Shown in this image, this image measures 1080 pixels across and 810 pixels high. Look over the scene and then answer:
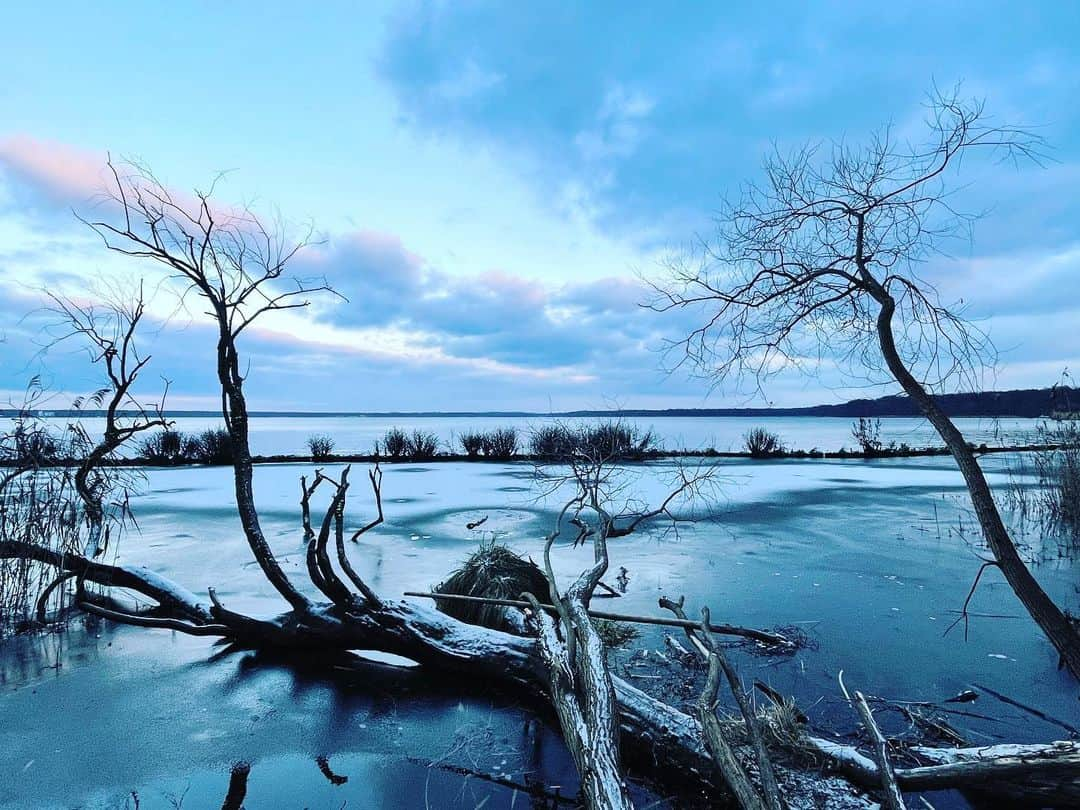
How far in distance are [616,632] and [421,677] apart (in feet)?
5.97

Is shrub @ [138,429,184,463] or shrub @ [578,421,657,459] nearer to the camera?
shrub @ [578,421,657,459]

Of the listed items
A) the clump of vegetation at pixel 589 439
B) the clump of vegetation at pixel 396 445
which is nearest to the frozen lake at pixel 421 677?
the clump of vegetation at pixel 589 439

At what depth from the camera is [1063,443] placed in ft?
30.7

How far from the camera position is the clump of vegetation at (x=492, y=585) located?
5992 millimetres

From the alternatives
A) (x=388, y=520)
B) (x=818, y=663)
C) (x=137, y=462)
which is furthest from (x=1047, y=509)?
(x=137, y=462)

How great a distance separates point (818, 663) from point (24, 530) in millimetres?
7368

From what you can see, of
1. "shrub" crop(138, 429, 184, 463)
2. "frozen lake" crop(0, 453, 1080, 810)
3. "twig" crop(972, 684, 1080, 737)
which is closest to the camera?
Result: "frozen lake" crop(0, 453, 1080, 810)

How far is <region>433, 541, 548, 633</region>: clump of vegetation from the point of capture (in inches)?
236

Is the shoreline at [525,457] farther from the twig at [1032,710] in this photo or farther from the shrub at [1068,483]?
the twig at [1032,710]

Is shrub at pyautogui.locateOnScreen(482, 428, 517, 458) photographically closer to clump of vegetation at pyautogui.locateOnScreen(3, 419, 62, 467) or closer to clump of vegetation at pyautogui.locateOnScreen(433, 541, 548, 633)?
clump of vegetation at pyautogui.locateOnScreen(433, 541, 548, 633)

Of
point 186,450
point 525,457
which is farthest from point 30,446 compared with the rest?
point 186,450

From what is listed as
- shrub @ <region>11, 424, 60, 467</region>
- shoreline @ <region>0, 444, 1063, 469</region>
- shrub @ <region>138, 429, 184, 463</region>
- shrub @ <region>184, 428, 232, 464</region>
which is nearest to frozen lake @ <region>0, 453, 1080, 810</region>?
shrub @ <region>11, 424, 60, 467</region>

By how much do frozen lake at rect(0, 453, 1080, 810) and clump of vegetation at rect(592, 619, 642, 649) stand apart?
18 cm

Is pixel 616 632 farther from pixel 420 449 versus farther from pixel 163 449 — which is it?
pixel 163 449
